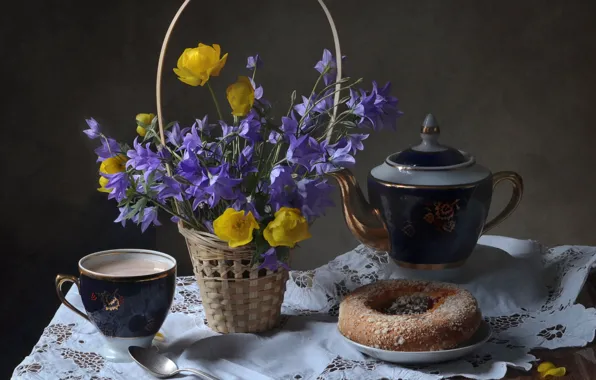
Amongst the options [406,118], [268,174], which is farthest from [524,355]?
[406,118]

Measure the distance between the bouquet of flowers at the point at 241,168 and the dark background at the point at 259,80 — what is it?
2.82ft

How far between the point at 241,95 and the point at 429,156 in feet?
1.21

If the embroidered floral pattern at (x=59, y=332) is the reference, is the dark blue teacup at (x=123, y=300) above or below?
above

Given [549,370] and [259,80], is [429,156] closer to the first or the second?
[549,370]

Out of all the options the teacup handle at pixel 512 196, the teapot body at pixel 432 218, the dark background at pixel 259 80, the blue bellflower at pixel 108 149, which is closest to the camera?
the blue bellflower at pixel 108 149

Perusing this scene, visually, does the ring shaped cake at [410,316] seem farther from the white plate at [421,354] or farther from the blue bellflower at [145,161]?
the blue bellflower at [145,161]

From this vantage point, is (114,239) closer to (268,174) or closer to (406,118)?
(406,118)

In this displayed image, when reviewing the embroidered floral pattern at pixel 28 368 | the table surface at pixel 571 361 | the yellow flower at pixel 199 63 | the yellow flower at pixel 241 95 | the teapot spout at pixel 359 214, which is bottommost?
the table surface at pixel 571 361

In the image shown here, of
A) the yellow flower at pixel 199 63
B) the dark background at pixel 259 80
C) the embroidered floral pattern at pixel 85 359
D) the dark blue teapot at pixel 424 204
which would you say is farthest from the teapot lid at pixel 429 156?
the dark background at pixel 259 80

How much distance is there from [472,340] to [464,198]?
9.9 inches

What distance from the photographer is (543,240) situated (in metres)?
2.13

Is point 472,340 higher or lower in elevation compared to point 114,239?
higher

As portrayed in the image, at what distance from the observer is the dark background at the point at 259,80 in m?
1.93

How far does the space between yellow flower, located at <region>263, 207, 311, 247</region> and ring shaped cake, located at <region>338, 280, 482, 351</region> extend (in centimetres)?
14
